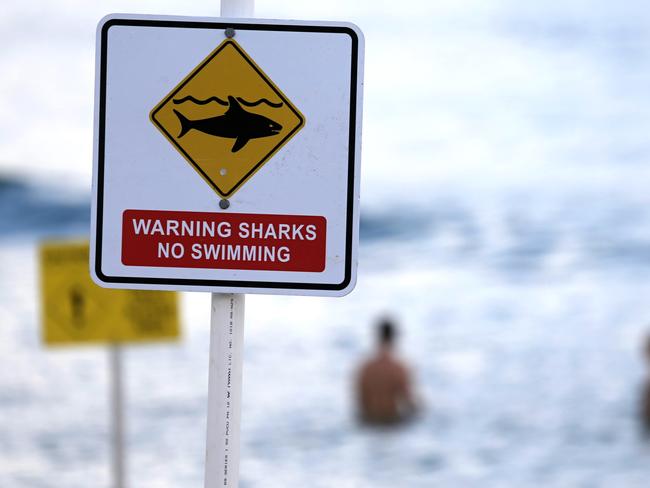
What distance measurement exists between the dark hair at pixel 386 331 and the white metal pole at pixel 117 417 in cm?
559

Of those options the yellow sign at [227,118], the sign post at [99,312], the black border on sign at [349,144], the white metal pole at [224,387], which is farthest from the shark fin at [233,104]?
the sign post at [99,312]

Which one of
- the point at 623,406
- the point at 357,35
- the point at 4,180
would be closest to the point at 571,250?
the point at 623,406

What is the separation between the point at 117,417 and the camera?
459cm

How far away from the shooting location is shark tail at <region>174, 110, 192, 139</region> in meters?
1.95

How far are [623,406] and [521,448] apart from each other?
5.76 feet

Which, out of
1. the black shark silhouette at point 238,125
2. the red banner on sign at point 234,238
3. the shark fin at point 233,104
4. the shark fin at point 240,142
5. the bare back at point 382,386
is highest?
the shark fin at point 233,104

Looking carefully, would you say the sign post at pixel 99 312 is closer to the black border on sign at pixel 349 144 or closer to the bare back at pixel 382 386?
the black border on sign at pixel 349 144

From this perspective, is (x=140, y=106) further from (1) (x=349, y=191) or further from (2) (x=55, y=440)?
(2) (x=55, y=440)

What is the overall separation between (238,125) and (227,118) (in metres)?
0.02

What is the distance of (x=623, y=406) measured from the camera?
49.3 feet

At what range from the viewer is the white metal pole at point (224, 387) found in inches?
76.4

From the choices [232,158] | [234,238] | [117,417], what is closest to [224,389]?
[234,238]

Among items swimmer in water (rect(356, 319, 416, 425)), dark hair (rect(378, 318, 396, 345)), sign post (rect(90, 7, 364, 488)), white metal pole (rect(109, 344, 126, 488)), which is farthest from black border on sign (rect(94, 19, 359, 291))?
swimmer in water (rect(356, 319, 416, 425))

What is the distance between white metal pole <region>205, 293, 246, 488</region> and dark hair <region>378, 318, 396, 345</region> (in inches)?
324
